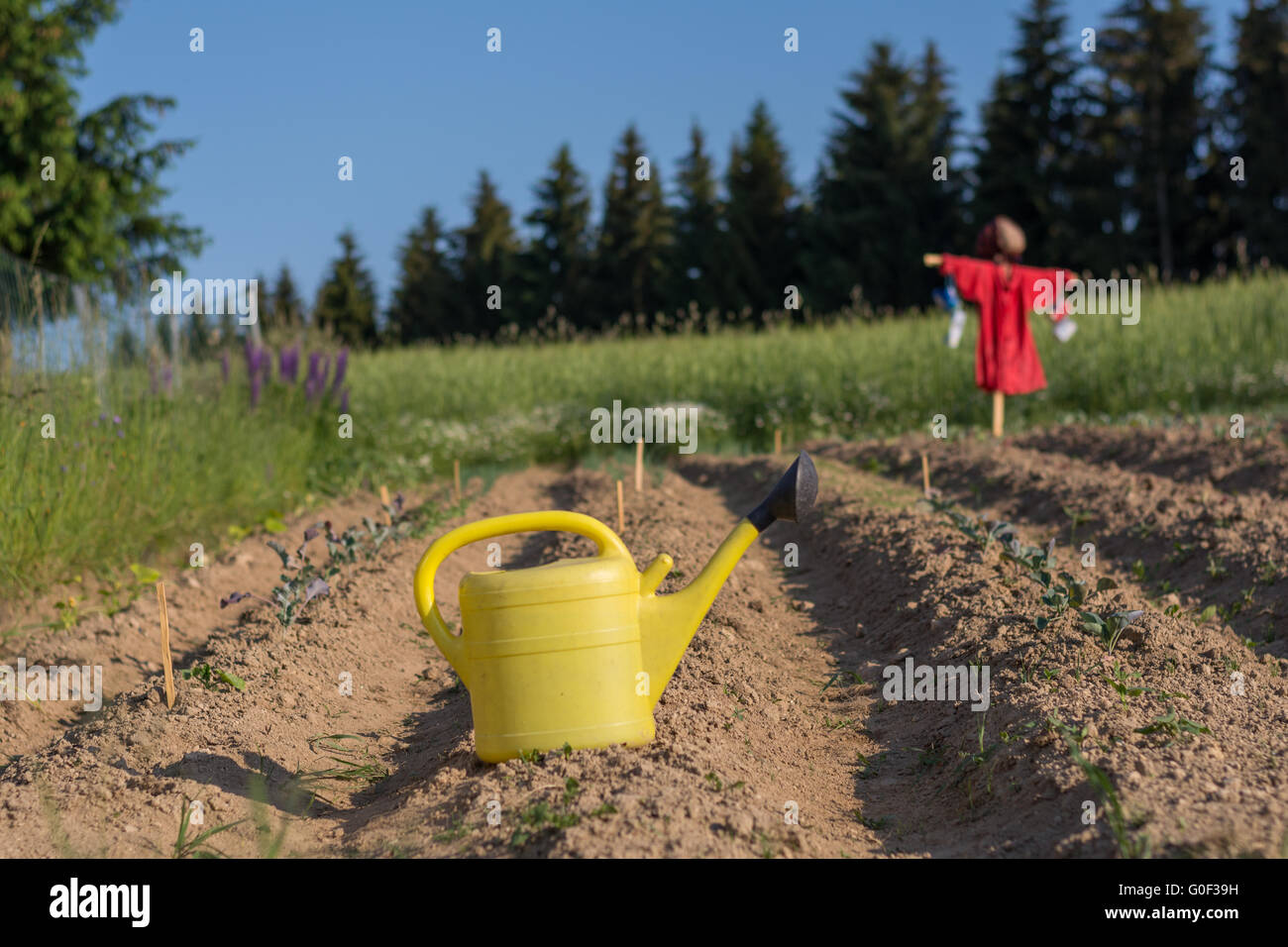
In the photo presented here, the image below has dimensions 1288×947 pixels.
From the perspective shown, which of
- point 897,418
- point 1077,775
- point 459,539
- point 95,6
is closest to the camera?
point 1077,775

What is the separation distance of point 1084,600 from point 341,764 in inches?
108

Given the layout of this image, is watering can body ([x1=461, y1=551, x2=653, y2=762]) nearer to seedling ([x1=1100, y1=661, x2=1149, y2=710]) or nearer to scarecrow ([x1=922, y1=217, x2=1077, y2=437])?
seedling ([x1=1100, y1=661, x2=1149, y2=710])

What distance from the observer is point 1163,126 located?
24.5m

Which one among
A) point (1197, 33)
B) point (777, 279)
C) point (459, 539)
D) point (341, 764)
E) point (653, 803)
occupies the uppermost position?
point (1197, 33)

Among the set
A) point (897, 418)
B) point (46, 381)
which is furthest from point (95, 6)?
point (897, 418)

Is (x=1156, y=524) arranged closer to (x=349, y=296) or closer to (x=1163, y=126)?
(x=1163, y=126)

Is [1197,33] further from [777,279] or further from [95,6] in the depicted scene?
[95,6]

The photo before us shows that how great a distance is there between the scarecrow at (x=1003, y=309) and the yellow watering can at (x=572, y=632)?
714cm

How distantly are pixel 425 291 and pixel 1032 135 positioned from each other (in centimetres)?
2055

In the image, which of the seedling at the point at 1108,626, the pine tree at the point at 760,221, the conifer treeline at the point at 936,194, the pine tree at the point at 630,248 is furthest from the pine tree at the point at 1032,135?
the seedling at the point at 1108,626

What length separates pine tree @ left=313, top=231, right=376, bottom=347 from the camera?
40.2 metres

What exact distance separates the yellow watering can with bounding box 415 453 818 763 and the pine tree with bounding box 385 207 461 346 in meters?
30.6

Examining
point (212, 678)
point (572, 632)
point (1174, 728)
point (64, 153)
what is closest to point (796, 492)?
point (572, 632)

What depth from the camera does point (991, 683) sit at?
3.32 m
